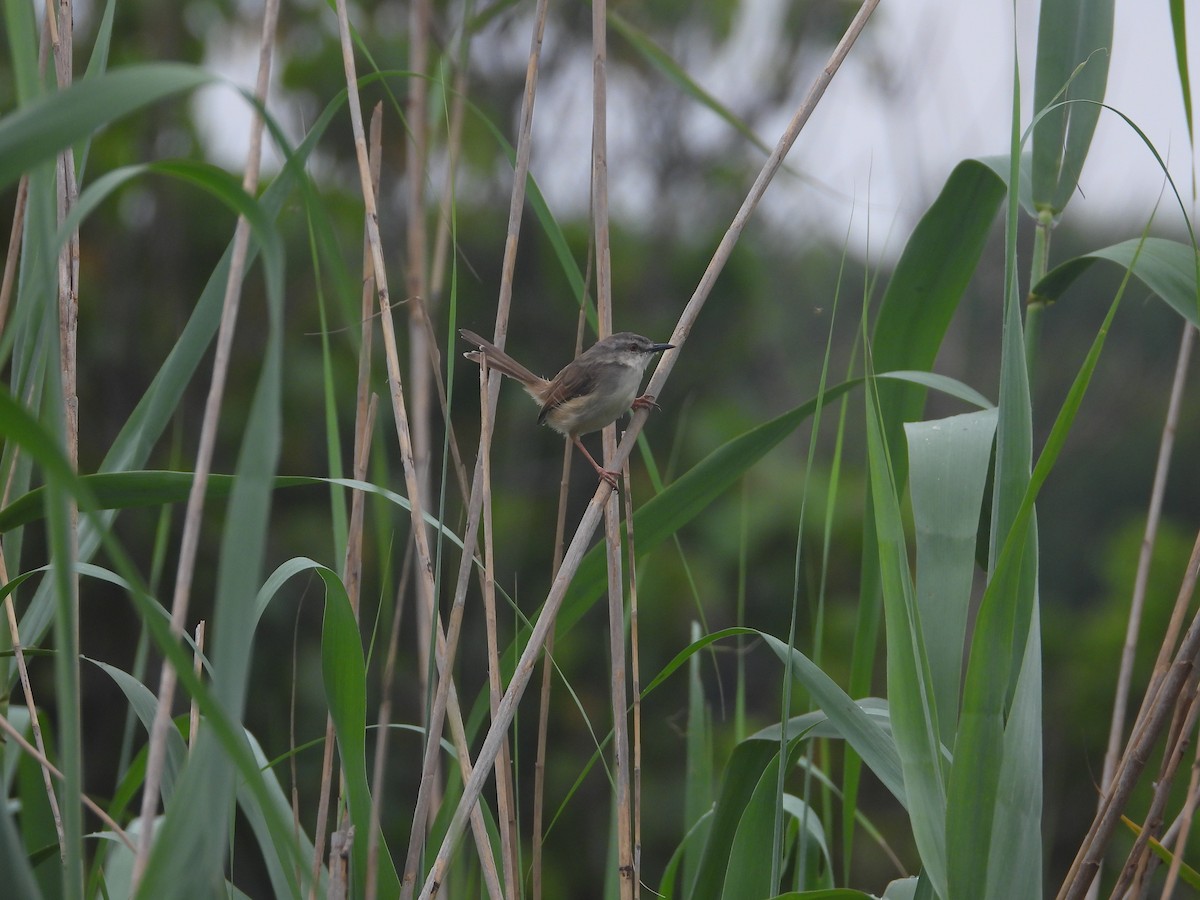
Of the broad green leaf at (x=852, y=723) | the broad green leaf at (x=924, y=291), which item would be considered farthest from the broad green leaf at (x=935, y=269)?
the broad green leaf at (x=852, y=723)

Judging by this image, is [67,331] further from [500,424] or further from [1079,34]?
[500,424]

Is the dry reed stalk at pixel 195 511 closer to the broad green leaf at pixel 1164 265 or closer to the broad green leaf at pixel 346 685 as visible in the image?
the broad green leaf at pixel 346 685

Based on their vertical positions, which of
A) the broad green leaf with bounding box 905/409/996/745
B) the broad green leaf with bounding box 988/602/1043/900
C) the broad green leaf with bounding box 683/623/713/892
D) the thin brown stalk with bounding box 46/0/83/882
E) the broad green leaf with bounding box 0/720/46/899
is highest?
the thin brown stalk with bounding box 46/0/83/882

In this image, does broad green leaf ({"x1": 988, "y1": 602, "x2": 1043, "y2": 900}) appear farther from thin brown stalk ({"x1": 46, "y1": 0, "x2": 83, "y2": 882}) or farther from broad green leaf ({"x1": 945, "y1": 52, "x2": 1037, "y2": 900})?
thin brown stalk ({"x1": 46, "y1": 0, "x2": 83, "y2": 882})

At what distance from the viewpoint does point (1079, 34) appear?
173 centimetres

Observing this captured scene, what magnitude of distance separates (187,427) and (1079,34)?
6662mm

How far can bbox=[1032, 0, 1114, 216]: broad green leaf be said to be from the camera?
173 cm

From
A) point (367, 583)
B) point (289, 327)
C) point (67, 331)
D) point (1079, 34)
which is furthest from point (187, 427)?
point (1079, 34)

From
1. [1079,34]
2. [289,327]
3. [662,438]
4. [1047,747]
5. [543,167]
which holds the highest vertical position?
[543,167]

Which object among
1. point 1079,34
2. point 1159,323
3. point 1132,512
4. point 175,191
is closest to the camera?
point 1079,34

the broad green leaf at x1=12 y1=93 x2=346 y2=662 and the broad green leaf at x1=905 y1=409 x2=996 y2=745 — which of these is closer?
the broad green leaf at x1=12 y1=93 x2=346 y2=662

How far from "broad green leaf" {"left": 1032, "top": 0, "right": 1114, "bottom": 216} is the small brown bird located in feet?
3.72

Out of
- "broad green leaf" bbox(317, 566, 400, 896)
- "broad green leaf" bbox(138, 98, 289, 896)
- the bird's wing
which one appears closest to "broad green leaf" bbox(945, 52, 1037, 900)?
"broad green leaf" bbox(317, 566, 400, 896)

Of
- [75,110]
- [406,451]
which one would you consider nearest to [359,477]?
[406,451]
